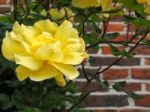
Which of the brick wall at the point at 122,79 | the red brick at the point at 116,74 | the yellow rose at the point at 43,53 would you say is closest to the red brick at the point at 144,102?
the brick wall at the point at 122,79

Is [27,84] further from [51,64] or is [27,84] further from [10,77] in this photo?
[51,64]

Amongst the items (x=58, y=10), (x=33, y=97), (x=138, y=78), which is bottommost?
(x=138, y=78)

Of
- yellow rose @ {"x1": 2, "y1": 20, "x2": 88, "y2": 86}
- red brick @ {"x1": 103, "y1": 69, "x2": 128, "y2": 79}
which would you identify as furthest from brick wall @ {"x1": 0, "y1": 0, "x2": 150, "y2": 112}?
yellow rose @ {"x1": 2, "y1": 20, "x2": 88, "y2": 86}

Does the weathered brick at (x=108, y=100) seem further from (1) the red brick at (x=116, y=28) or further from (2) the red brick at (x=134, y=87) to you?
(1) the red brick at (x=116, y=28)

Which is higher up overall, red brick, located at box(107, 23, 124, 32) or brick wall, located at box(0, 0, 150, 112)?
red brick, located at box(107, 23, 124, 32)

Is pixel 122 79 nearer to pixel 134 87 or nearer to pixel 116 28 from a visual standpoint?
pixel 134 87

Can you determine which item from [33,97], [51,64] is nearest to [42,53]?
[51,64]

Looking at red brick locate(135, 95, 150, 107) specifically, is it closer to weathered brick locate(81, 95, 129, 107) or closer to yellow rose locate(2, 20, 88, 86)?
weathered brick locate(81, 95, 129, 107)

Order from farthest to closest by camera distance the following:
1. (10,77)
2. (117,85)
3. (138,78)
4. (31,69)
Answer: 1. (138,78)
2. (117,85)
3. (10,77)
4. (31,69)
